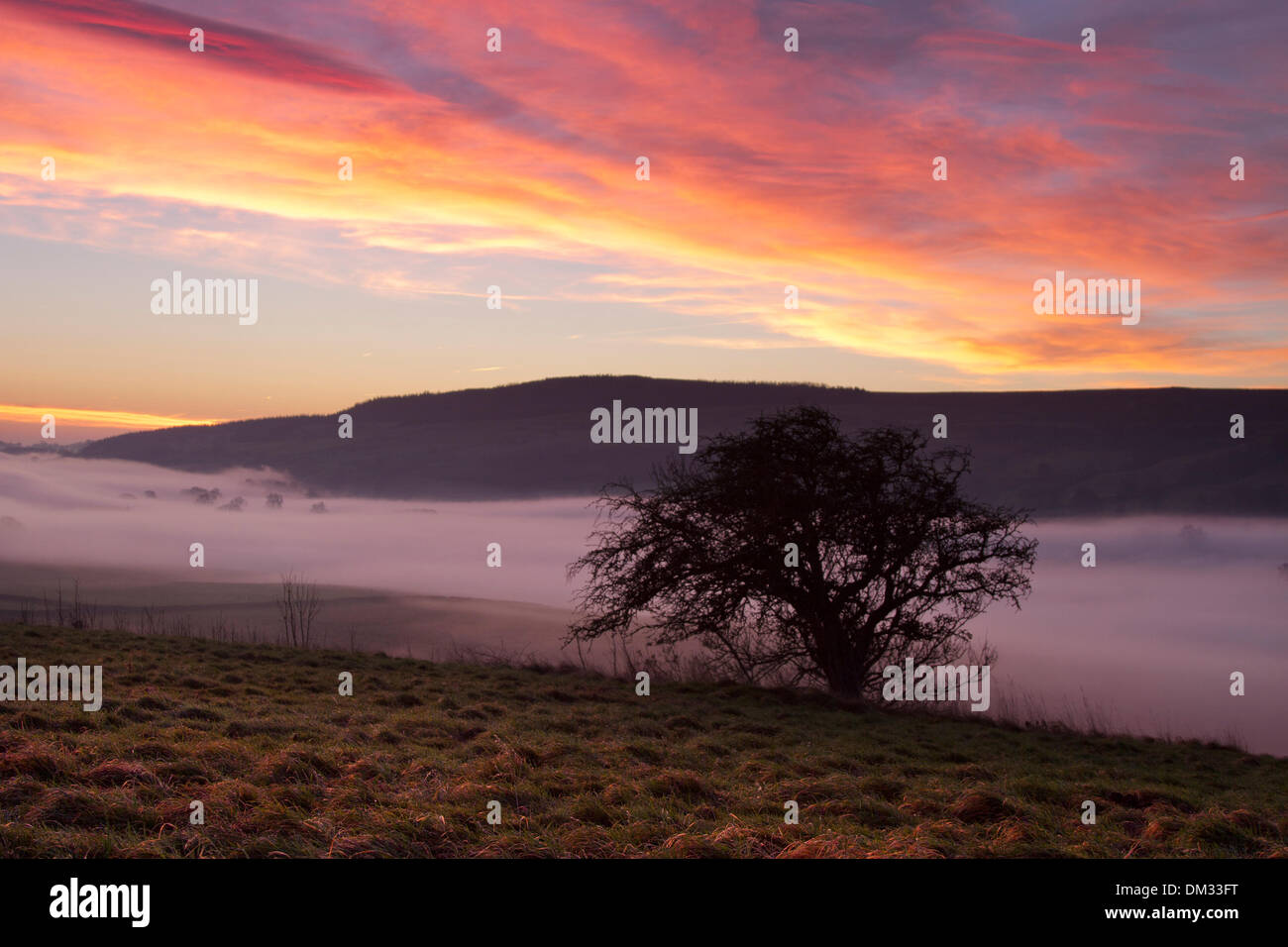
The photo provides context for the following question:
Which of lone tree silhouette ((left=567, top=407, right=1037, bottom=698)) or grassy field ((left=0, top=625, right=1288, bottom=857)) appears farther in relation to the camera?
lone tree silhouette ((left=567, top=407, right=1037, bottom=698))

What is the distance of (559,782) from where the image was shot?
988 cm

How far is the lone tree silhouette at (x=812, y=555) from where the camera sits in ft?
71.7

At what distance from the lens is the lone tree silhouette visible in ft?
71.7

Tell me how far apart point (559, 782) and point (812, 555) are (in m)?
13.1

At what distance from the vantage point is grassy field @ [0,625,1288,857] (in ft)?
24.7

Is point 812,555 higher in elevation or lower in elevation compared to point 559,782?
higher

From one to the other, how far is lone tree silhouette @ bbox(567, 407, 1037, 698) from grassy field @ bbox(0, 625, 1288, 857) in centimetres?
425

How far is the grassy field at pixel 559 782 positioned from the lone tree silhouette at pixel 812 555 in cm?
425

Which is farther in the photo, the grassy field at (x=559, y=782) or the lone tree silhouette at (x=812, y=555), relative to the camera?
the lone tree silhouette at (x=812, y=555)

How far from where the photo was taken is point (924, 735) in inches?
673

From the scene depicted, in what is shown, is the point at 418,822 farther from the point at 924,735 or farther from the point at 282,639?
the point at 282,639

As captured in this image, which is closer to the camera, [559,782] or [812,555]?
[559,782]
